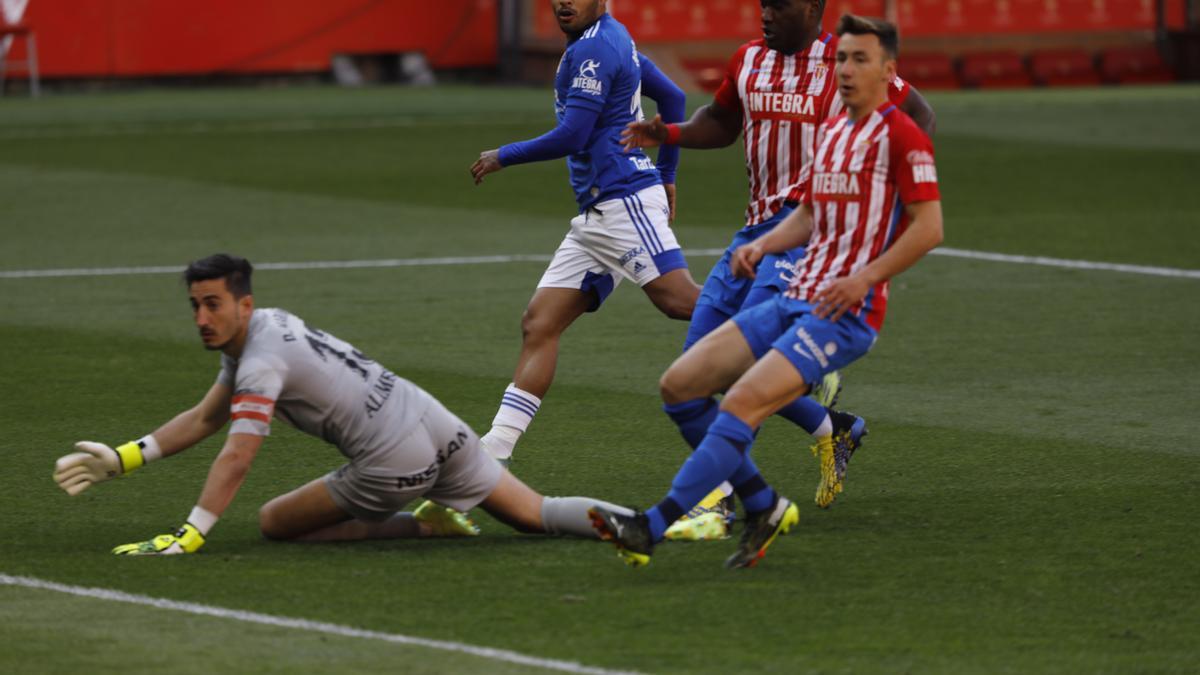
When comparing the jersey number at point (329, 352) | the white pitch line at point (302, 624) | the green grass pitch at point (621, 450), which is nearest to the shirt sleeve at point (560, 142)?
the green grass pitch at point (621, 450)

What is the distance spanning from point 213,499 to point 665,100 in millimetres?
3427

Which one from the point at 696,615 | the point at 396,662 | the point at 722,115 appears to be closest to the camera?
the point at 396,662

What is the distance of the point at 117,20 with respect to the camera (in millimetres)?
34469

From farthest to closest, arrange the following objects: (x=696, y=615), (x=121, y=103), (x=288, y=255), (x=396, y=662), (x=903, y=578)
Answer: (x=121, y=103)
(x=288, y=255)
(x=903, y=578)
(x=696, y=615)
(x=396, y=662)

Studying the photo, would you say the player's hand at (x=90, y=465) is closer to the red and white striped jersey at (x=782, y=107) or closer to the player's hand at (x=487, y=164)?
the player's hand at (x=487, y=164)

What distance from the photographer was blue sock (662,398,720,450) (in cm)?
740

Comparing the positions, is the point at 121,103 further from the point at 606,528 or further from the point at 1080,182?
the point at 606,528

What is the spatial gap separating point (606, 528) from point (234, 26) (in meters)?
30.0

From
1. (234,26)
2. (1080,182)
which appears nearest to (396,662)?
(1080,182)

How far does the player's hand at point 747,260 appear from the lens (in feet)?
24.0

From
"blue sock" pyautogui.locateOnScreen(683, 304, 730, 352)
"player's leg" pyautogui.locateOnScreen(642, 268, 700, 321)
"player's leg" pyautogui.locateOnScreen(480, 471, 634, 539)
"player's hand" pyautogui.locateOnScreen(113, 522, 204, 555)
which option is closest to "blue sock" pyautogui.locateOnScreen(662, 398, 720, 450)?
"player's leg" pyautogui.locateOnScreen(480, 471, 634, 539)

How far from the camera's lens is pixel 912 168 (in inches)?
277

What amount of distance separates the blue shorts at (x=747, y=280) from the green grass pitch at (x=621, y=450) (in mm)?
937

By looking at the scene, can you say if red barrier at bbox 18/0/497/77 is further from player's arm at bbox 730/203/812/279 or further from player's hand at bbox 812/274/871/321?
player's hand at bbox 812/274/871/321
